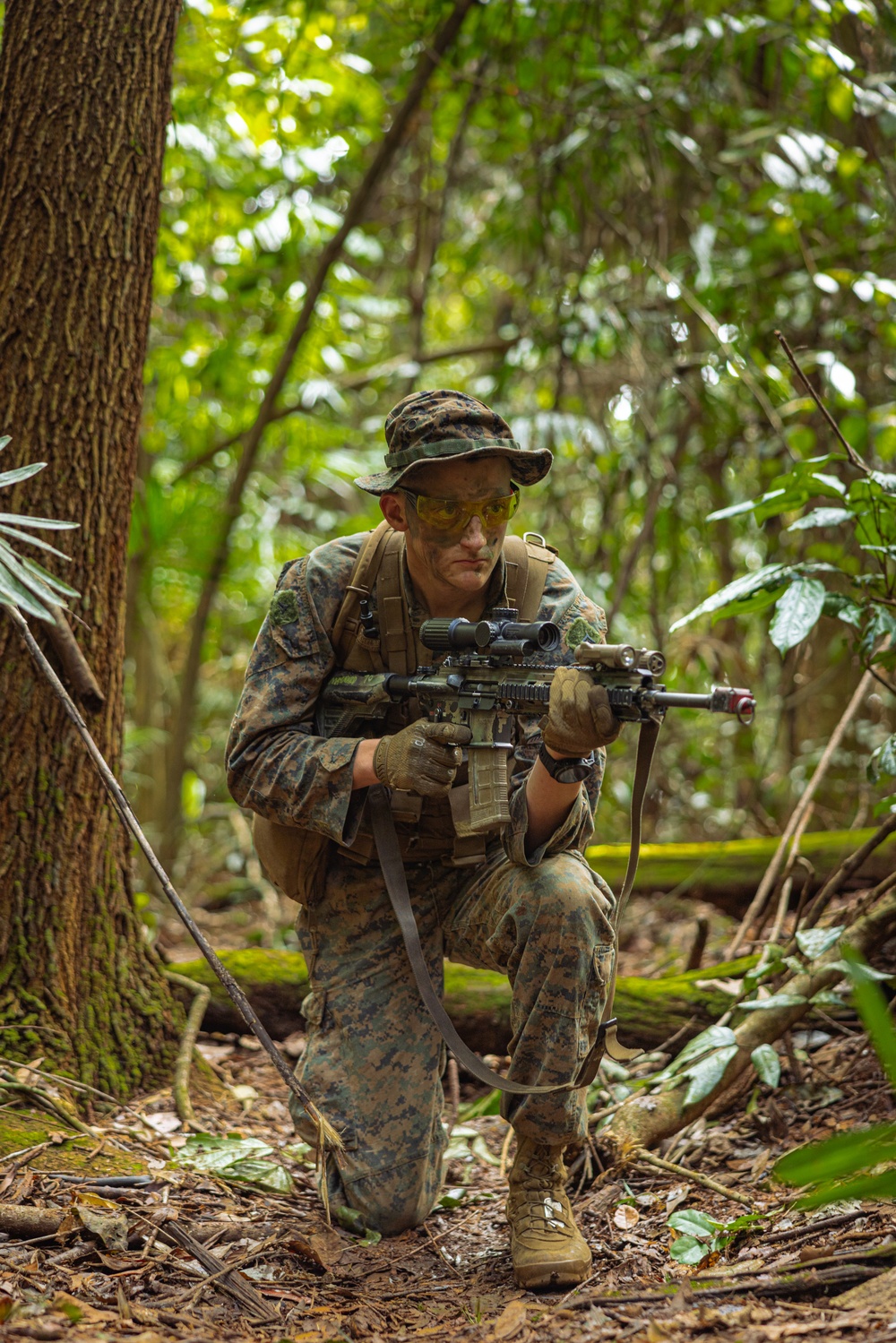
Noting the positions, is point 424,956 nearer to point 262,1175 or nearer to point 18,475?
point 262,1175

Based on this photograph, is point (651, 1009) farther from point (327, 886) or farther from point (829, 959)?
point (327, 886)

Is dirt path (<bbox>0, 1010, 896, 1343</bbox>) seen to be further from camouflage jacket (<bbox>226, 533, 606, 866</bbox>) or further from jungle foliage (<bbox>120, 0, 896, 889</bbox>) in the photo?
jungle foliage (<bbox>120, 0, 896, 889</bbox>)

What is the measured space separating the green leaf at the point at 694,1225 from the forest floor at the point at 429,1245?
54 millimetres

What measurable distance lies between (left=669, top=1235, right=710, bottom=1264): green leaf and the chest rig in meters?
1.01

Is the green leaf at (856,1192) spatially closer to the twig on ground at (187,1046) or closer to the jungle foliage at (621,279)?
the twig on ground at (187,1046)

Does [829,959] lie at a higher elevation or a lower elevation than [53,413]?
lower

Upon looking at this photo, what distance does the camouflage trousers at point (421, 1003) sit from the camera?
260cm

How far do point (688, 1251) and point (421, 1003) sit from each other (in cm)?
96

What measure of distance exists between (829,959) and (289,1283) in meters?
1.72

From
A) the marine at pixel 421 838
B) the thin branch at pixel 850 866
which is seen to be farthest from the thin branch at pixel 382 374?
the thin branch at pixel 850 866

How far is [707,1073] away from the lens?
9.39 ft

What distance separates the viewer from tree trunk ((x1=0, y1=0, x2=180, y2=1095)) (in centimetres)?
306

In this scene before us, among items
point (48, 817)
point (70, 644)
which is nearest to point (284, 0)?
point (70, 644)

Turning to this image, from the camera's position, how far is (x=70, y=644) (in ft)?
10.1
